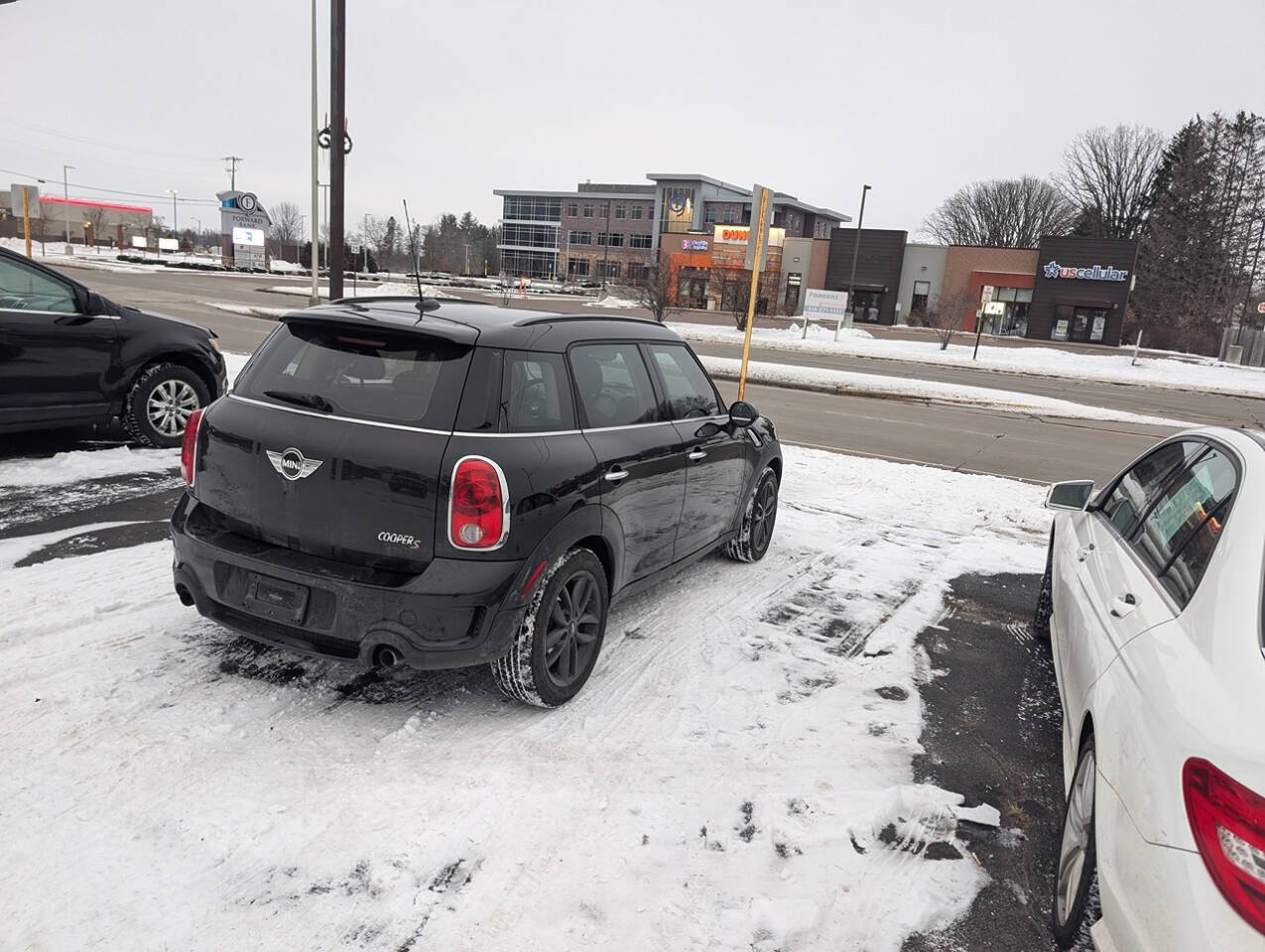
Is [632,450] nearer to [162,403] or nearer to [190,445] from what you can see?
[190,445]

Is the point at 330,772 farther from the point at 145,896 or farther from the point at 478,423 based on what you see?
the point at 478,423

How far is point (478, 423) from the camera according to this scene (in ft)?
11.1

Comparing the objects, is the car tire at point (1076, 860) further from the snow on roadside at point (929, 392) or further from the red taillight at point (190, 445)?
the snow on roadside at point (929, 392)

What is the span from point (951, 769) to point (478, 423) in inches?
94.8

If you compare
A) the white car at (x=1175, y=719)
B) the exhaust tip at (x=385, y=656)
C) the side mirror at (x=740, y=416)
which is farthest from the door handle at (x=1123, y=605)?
the side mirror at (x=740, y=416)

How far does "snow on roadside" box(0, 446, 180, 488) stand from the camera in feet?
21.4

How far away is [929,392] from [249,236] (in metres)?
58.1

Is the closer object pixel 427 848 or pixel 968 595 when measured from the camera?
pixel 427 848

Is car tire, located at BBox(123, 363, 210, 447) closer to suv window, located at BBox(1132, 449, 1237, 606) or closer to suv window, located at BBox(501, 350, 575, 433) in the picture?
suv window, located at BBox(501, 350, 575, 433)

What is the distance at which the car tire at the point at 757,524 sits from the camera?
19.6 ft

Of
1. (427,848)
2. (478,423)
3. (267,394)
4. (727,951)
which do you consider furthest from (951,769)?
(267,394)

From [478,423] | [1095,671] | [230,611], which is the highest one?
[478,423]

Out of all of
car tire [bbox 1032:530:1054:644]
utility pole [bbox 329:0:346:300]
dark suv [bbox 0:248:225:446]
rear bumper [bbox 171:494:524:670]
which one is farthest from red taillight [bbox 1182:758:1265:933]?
utility pole [bbox 329:0:346:300]

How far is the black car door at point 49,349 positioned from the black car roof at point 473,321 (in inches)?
154
